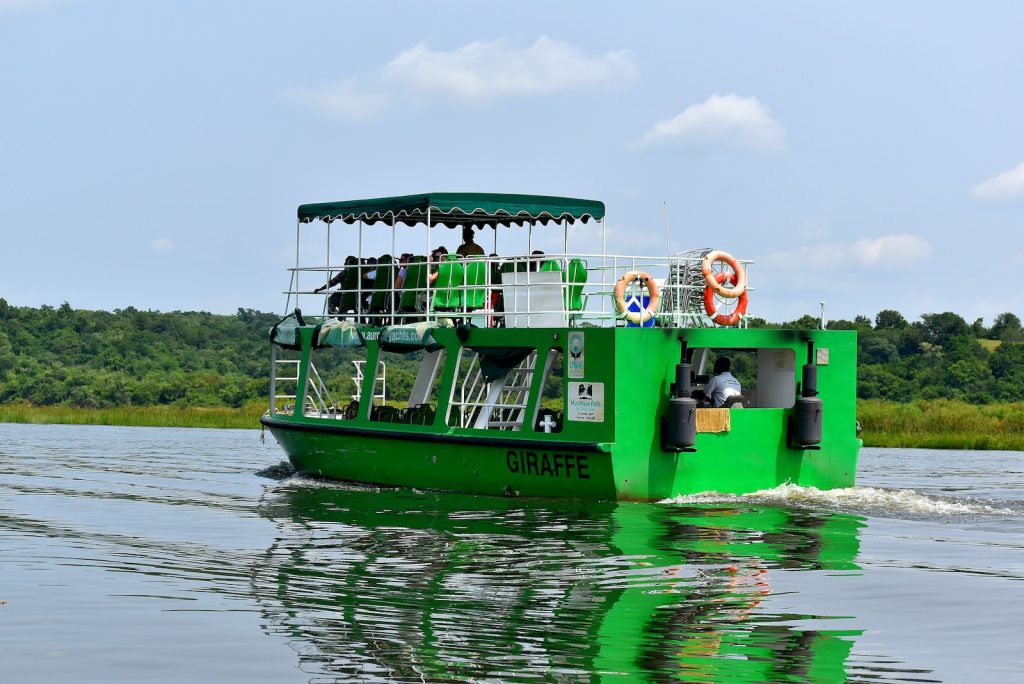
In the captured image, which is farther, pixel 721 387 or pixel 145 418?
pixel 145 418

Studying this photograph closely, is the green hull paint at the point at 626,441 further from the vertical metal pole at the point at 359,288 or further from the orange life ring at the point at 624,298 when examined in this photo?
the vertical metal pole at the point at 359,288

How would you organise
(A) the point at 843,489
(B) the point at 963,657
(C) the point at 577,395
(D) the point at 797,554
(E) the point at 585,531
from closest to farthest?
(B) the point at 963,657
(D) the point at 797,554
(E) the point at 585,531
(C) the point at 577,395
(A) the point at 843,489

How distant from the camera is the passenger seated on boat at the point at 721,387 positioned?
59.9 feet

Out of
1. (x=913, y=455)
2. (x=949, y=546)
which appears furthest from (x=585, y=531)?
(x=913, y=455)

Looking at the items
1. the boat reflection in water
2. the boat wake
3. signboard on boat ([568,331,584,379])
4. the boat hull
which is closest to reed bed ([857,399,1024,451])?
the boat hull

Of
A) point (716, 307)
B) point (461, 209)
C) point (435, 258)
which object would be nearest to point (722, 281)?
point (716, 307)

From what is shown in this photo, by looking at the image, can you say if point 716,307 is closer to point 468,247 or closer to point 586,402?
point 586,402

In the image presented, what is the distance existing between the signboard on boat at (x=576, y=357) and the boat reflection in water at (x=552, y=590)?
1.55 metres

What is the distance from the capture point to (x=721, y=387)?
60.2 feet

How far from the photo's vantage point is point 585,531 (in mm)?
15203

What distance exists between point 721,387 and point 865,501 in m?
2.24

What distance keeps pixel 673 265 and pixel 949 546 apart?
259 inches

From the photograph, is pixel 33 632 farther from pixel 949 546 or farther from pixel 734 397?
pixel 734 397

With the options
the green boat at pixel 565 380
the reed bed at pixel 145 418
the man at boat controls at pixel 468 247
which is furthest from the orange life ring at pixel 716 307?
the reed bed at pixel 145 418
